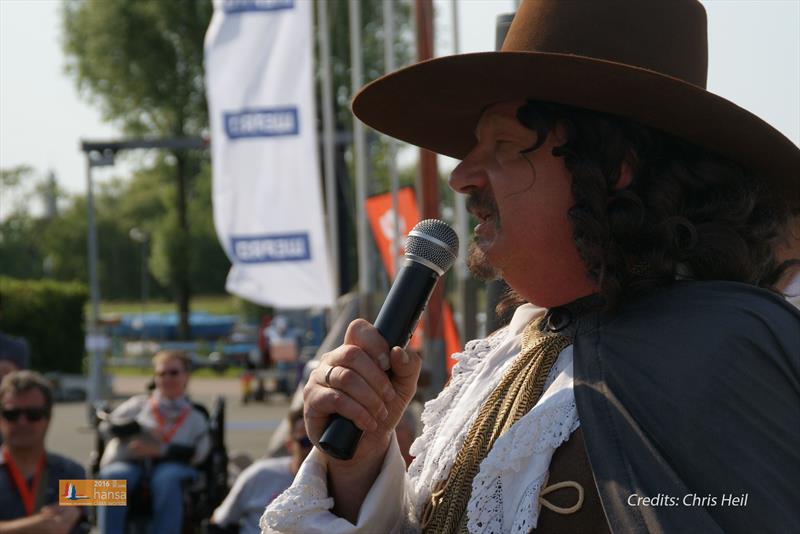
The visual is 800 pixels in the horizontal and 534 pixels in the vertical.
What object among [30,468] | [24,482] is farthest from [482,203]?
[30,468]

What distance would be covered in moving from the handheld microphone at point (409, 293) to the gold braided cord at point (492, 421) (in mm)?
214

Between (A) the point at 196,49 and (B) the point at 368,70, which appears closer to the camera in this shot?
(B) the point at 368,70

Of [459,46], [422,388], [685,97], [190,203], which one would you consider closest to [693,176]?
[685,97]

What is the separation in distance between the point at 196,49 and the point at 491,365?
3548 centimetres

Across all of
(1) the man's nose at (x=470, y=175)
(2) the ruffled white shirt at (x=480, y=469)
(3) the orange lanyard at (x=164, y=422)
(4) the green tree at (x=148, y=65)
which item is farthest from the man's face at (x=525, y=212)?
(4) the green tree at (x=148, y=65)

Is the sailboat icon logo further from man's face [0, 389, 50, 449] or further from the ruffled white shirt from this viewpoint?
man's face [0, 389, 50, 449]

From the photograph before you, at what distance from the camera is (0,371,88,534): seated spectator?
3.87 meters

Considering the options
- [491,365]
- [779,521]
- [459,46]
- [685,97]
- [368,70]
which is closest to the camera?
[779,521]

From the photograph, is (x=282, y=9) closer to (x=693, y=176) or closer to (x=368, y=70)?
(x=693, y=176)

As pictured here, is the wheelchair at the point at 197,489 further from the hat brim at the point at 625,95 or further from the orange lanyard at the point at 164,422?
the hat brim at the point at 625,95

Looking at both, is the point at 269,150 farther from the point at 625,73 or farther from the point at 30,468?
the point at 625,73

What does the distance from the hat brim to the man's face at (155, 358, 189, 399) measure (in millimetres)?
6324

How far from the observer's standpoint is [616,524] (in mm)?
1529

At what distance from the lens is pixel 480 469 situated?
5.81 feet
